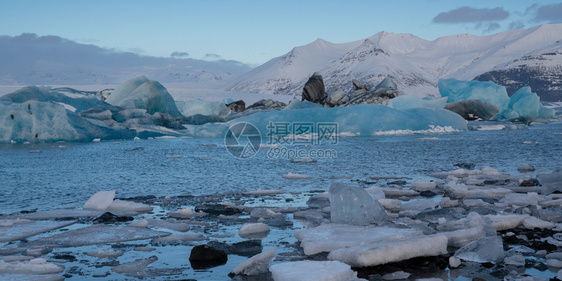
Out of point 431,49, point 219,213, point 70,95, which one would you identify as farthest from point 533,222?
point 431,49

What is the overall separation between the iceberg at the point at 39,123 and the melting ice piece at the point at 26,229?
37.1 feet

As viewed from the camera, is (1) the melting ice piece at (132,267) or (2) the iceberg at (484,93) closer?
(1) the melting ice piece at (132,267)

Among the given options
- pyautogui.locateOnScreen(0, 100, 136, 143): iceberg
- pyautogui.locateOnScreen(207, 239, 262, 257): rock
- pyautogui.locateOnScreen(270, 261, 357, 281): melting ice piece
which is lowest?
pyautogui.locateOnScreen(207, 239, 262, 257): rock

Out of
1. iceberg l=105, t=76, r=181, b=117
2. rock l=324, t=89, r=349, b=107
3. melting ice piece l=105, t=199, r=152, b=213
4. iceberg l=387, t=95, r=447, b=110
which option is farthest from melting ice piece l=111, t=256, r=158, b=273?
rock l=324, t=89, r=349, b=107

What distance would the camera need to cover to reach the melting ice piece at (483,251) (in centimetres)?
312

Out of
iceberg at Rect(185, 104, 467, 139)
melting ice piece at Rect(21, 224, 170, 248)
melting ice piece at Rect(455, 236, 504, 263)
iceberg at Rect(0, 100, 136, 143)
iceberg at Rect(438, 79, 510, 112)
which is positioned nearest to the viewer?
melting ice piece at Rect(455, 236, 504, 263)

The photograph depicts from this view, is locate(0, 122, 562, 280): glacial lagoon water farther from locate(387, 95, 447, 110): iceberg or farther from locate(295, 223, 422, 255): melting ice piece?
locate(387, 95, 447, 110): iceberg

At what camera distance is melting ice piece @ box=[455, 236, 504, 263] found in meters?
3.12

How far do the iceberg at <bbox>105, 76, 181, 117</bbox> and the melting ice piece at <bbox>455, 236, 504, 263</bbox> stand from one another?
1833 cm

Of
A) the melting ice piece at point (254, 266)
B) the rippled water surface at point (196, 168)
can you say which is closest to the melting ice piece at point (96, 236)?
the melting ice piece at point (254, 266)

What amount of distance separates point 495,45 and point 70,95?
162227 mm

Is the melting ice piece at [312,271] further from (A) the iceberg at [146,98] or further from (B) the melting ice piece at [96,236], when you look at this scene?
(A) the iceberg at [146,98]

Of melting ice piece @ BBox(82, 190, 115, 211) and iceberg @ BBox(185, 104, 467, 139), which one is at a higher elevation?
iceberg @ BBox(185, 104, 467, 139)

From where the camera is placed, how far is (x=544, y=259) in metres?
3.14
